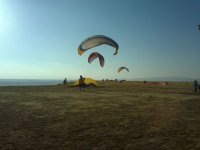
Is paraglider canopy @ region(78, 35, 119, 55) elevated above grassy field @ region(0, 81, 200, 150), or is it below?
above

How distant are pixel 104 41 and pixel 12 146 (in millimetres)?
23214

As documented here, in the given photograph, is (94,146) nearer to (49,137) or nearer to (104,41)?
(49,137)

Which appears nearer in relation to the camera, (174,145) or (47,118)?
(174,145)

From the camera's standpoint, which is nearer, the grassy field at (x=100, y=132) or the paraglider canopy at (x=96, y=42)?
the grassy field at (x=100, y=132)

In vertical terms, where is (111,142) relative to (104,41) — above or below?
below

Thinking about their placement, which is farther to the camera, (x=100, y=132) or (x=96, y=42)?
(x=96, y=42)

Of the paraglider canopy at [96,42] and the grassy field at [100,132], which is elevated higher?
the paraglider canopy at [96,42]

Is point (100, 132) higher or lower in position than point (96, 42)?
lower

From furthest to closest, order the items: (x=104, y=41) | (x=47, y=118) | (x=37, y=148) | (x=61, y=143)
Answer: (x=104, y=41)
(x=47, y=118)
(x=61, y=143)
(x=37, y=148)

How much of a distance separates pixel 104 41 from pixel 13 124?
20361 millimetres

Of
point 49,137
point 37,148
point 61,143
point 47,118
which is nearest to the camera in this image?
point 37,148

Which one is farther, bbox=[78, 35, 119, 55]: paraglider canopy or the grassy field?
bbox=[78, 35, 119, 55]: paraglider canopy

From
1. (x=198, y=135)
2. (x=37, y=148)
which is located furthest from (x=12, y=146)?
(x=198, y=135)

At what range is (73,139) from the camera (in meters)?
8.38
